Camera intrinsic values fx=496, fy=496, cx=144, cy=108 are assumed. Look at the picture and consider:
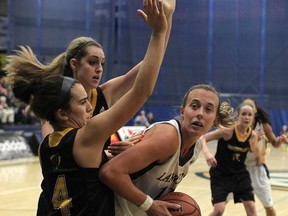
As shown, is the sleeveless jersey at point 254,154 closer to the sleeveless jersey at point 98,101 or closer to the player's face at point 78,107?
the sleeveless jersey at point 98,101

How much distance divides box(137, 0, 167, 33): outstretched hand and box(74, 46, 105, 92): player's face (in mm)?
859

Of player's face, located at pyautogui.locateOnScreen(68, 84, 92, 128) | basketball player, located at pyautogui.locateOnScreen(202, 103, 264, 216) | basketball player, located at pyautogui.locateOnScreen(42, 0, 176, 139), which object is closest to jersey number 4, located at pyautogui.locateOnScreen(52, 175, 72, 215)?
player's face, located at pyautogui.locateOnScreen(68, 84, 92, 128)

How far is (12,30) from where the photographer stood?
1534cm

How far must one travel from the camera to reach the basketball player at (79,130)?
196 cm

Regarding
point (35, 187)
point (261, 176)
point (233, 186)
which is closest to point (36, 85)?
point (233, 186)

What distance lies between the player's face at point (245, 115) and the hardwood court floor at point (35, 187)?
4.42ft

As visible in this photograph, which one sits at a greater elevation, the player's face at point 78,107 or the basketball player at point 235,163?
the player's face at point 78,107

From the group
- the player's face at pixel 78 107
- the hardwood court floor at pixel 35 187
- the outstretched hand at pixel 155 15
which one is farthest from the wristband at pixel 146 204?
the hardwood court floor at pixel 35 187

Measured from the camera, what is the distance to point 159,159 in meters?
2.27

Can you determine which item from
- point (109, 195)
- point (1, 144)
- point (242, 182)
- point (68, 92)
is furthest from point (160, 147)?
point (1, 144)

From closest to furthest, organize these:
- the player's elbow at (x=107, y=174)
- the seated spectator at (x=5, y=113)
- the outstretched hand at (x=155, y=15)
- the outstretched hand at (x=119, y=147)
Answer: the outstretched hand at (x=155, y=15), the player's elbow at (x=107, y=174), the outstretched hand at (x=119, y=147), the seated spectator at (x=5, y=113)

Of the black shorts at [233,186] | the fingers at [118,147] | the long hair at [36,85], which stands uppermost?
the long hair at [36,85]

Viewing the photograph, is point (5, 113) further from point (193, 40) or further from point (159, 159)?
point (159, 159)

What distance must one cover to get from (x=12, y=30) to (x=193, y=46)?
5.64 meters
